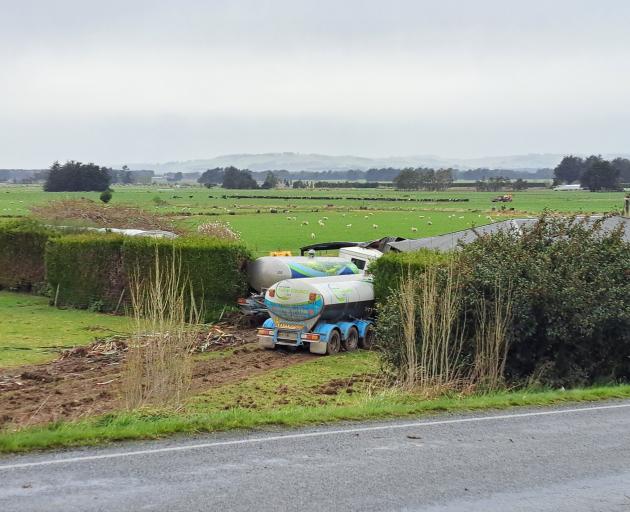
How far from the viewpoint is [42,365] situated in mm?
20734

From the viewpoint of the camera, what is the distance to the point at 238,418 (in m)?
11.4

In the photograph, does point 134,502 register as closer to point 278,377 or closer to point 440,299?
point 440,299

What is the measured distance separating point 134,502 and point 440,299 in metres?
9.30

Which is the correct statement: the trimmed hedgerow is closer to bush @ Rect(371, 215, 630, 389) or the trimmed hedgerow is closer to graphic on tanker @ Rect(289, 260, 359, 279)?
graphic on tanker @ Rect(289, 260, 359, 279)

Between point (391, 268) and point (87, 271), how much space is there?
42.8 ft

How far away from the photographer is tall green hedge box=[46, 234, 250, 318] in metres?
27.6

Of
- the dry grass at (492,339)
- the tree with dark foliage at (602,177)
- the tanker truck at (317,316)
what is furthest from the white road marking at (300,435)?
the tree with dark foliage at (602,177)

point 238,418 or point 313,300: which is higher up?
point 238,418

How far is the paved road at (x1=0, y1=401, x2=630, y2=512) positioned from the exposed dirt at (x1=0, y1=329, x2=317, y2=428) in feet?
14.3

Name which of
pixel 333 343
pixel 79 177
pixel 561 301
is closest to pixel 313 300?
pixel 333 343

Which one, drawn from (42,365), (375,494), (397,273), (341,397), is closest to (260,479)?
(375,494)

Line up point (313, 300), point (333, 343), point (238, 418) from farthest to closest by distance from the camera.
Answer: point (333, 343) < point (313, 300) < point (238, 418)

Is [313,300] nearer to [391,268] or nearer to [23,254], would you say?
[391,268]

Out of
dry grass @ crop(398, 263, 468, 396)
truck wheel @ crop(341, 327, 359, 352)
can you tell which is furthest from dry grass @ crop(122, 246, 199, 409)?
truck wheel @ crop(341, 327, 359, 352)
